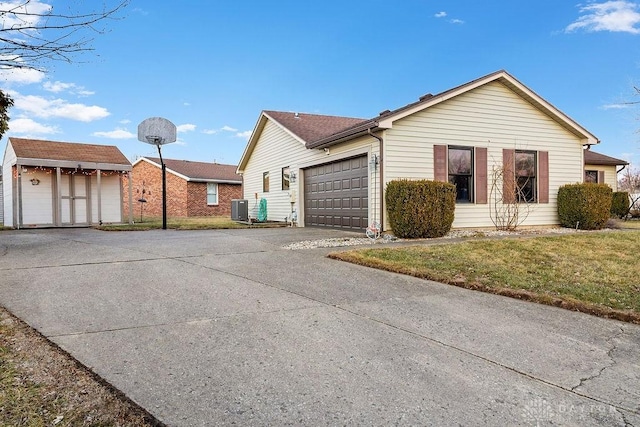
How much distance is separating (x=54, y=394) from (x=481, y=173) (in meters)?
11.5

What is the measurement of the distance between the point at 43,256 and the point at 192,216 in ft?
59.9

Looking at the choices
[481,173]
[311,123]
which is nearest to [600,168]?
[481,173]

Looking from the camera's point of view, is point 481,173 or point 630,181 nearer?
point 481,173

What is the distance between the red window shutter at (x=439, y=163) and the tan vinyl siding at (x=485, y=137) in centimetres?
12

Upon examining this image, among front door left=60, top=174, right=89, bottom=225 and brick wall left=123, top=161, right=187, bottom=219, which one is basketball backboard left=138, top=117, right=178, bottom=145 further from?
brick wall left=123, top=161, right=187, bottom=219

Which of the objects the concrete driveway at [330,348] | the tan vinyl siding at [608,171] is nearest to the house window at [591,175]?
the tan vinyl siding at [608,171]

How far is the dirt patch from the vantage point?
78.5 inches

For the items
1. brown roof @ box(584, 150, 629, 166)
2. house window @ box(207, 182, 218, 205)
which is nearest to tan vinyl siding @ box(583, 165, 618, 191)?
brown roof @ box(584, 150, 629, 166)

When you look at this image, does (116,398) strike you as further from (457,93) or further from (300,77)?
(300,77)

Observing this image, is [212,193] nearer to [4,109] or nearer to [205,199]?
[205,199]

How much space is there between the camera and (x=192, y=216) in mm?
25219

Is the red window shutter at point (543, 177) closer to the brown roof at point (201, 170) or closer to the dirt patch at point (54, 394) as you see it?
the dirt patch at point (54, 394)

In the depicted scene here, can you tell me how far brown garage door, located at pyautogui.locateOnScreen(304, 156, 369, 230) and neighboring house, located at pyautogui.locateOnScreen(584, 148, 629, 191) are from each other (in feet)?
45.6

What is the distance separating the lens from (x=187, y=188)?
989 inches
